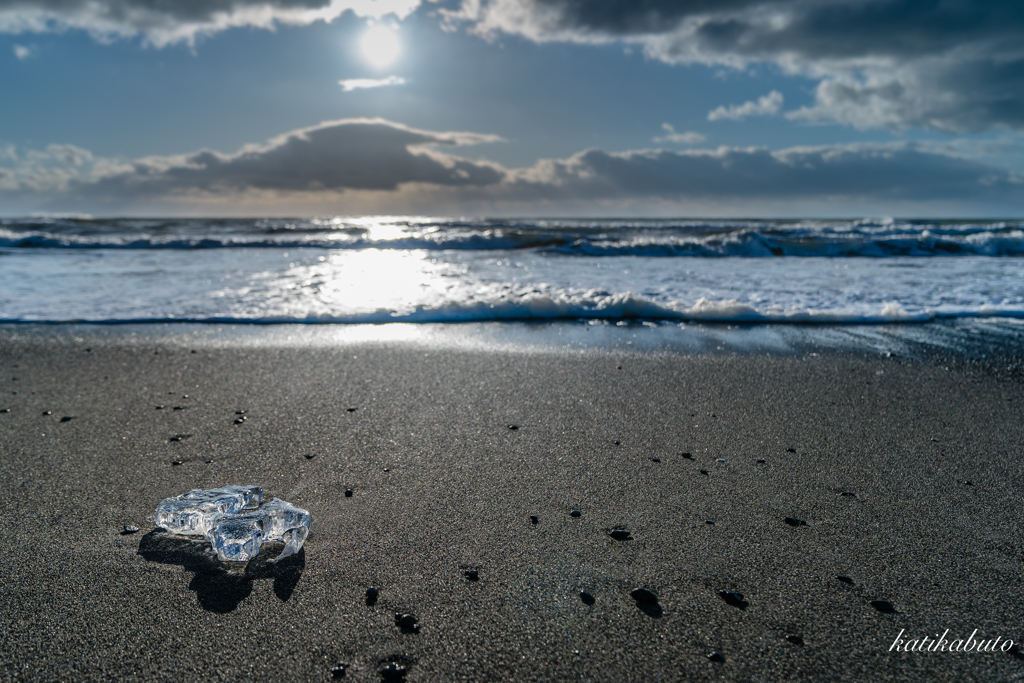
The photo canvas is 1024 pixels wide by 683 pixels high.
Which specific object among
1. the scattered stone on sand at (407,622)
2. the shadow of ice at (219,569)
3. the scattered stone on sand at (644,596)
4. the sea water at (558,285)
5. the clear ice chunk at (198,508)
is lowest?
the shadow of ice at (219,569)

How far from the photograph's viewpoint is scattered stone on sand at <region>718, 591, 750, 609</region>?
1.55m

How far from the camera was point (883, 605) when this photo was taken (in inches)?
61.1

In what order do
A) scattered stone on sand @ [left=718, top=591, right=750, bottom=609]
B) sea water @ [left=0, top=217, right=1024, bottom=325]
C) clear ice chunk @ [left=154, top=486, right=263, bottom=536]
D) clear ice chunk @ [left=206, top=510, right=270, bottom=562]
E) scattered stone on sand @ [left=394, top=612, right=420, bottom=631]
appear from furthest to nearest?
1. sea water @ [left=0, top=217, right=1024, bottom=325]
2. clear ice chunk @ [left=154, top=486, right=263, bottom=536]
3. clear ice chunk @ [left=206, top=510, right=270, bottom=562]
4. scattered stone on sand @ [left=718, top=591, right=750, bottom=609]
5. scattered stone on sand @ [left=394, top=612, right=420, bottom=631]

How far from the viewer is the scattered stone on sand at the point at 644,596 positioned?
155 cm

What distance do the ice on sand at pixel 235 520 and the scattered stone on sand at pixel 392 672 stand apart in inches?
23.8

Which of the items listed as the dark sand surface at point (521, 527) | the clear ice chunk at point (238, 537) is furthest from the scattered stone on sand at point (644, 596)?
the clear ice chunk at point (238, 537)

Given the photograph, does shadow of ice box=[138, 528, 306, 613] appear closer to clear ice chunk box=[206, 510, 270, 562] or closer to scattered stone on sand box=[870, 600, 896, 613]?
clear ice chunk box=[206, 510, 270, 562]

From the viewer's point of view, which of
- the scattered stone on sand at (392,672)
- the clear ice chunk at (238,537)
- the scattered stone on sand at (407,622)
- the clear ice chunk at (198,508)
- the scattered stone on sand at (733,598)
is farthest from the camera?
the clear ice chunk at (198,508)

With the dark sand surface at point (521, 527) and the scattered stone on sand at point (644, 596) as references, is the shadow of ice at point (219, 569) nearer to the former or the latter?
the dark sand surface at point (521, 527)

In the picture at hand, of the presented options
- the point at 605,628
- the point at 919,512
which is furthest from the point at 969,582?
the point at 605,628

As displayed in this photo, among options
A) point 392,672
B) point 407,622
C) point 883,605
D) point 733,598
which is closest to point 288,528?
point 407,622

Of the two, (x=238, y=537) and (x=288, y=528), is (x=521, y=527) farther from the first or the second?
(x=238, y=537)

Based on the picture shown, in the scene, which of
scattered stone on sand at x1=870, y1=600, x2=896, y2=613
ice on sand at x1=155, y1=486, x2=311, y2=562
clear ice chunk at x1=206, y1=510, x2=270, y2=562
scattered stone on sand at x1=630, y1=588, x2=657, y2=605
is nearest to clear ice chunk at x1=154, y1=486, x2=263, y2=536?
ice on sand at x1=155, y1=486, x2=311, y2=562

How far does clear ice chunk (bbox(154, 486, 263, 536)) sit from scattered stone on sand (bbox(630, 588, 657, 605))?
1.37 m
